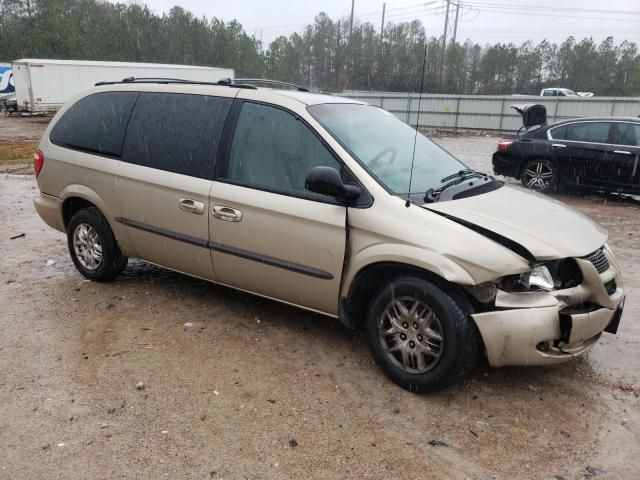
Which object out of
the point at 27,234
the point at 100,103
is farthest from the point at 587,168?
the point at 27,234

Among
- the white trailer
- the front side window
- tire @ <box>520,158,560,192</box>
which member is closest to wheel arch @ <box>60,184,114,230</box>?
tire @ <box>520,158,560,192</box>

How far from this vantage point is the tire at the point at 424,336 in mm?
3066

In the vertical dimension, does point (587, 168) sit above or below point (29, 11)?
below

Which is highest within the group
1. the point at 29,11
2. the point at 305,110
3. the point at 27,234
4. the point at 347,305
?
the point at 29,11

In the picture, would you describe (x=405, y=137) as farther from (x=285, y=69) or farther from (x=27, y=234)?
(x=285, y=69)

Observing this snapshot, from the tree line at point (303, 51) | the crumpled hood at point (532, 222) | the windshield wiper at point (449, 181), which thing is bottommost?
the crumpled hood at point (532, 222)

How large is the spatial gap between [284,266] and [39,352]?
185 centimetres

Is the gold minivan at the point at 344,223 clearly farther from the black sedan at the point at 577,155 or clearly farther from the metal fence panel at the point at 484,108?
the metal fence panel at the point at 484,108

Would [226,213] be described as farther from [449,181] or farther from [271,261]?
[449,181]

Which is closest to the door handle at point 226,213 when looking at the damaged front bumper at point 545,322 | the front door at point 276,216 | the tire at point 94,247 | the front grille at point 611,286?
the front door at point 276,216

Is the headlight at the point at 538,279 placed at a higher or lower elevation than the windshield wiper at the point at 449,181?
lower

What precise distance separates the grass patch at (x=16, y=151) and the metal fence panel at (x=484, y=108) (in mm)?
15600

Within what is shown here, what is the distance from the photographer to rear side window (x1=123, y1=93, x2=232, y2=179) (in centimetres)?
405

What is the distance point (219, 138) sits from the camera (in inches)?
157
